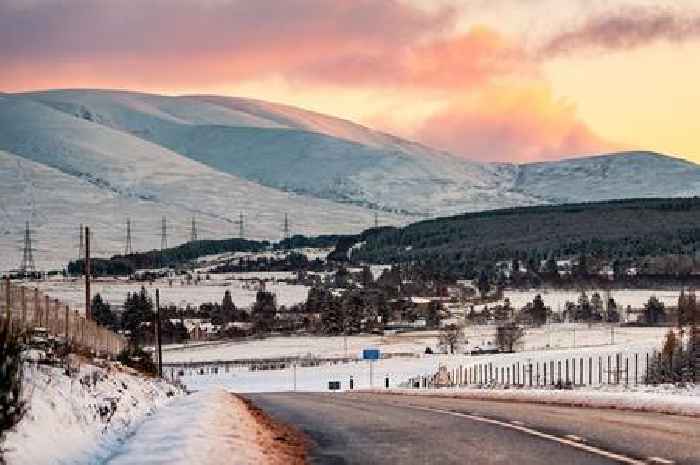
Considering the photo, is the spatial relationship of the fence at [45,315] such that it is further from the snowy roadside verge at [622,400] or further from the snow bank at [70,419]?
the snowy roadside verge at [622,400]

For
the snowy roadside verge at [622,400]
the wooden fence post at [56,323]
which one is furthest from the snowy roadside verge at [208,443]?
the wooden fence post at [56,323]

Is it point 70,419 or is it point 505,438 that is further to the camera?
point 70,419

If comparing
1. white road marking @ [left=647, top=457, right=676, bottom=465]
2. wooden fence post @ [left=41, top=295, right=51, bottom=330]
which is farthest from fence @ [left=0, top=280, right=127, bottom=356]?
white road marking @ [left=647, top=457, right=676, bottom=465]

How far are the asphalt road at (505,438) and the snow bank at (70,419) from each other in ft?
12.9

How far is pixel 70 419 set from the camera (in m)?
23.7


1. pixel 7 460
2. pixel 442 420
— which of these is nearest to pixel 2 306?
pixel 442 420

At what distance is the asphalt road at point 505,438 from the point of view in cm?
1983

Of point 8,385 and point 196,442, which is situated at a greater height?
point 8,385

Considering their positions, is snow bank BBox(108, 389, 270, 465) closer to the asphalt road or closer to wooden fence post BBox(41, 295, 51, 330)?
the asphalt road

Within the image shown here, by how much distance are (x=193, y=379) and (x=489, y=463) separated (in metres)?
170

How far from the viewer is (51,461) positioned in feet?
65.3

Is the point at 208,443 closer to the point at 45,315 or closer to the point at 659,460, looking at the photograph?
the point at 659,460

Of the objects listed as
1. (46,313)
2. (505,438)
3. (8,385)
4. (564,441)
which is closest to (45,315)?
(46,313)

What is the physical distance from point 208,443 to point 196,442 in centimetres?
20
